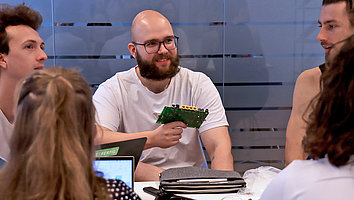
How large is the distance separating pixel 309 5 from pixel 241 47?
83cm

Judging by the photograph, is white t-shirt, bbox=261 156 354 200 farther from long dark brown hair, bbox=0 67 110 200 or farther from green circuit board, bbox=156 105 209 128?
green circuit board, bbox=156 105 209 128

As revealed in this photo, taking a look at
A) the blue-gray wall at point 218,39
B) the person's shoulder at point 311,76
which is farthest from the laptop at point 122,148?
the blue-gray wall at point 218,39

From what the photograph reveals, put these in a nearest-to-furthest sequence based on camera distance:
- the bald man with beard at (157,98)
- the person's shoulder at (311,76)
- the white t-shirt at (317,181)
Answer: the white t-shirt at (317,181) < the person's shoulder at (311,76) < the bald man with beard at (157,98)

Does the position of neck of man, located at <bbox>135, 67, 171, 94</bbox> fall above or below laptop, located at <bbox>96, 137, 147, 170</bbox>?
above

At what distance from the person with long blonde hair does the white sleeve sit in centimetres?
141

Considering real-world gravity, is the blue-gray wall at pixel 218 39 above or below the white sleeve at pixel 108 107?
above

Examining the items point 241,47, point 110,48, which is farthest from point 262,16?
point 110,48

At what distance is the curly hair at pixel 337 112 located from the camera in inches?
37.3

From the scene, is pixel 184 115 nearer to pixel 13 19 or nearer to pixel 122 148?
pixel 122 148

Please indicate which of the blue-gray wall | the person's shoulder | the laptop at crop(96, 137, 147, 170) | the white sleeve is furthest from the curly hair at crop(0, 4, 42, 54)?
the person's shoulder

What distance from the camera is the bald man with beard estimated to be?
8.11ft

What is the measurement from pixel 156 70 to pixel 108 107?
41 cm

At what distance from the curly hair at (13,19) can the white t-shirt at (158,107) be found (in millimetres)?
628

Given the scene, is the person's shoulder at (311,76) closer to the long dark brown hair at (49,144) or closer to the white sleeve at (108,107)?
the white sleeve at (108,107)
